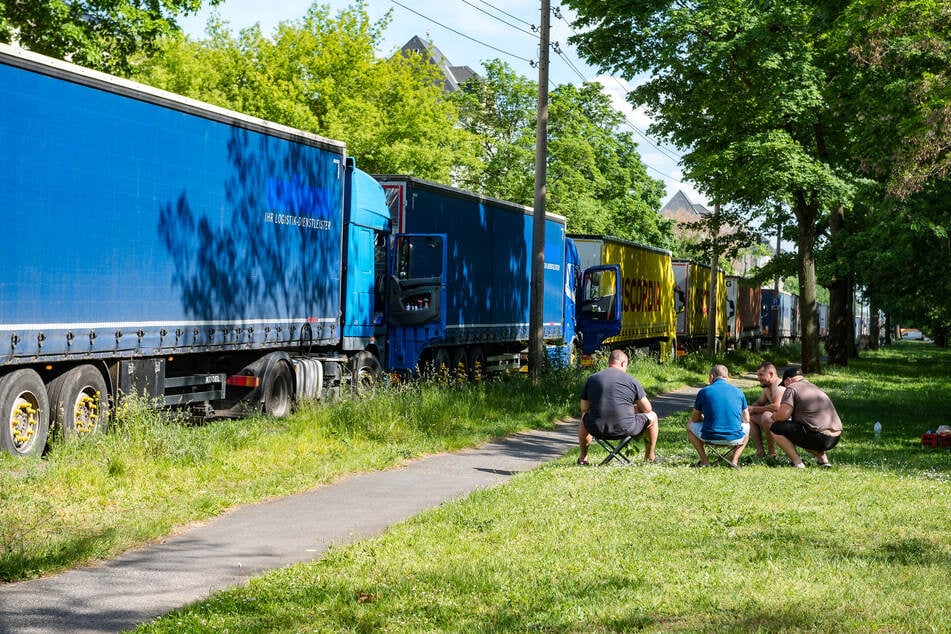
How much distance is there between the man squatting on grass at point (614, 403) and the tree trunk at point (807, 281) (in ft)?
66.4

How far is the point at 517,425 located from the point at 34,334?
7872 mm

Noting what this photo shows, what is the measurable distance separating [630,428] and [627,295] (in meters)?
20.2

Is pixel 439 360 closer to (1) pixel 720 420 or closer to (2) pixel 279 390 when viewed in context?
(2) pixel 279 390

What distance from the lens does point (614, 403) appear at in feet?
39.3

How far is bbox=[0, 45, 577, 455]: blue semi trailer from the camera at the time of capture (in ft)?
35.8

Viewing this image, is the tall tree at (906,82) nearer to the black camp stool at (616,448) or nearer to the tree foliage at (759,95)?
the tree foliage at (759,95)

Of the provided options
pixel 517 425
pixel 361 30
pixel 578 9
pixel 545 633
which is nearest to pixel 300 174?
pixel 517 425

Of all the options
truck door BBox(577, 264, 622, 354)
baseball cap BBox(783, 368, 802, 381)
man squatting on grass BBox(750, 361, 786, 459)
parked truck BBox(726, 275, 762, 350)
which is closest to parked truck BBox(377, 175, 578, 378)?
truck door BBox(577, 264, 622, 354)

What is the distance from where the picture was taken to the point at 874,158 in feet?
65.1

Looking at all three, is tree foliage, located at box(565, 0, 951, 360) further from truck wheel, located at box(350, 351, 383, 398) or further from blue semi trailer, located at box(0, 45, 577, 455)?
truck wheel, located at box(350, 351, 383, 398)

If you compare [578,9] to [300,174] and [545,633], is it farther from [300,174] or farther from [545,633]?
[545,633]

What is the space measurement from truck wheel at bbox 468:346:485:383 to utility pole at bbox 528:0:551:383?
1451 millimetres

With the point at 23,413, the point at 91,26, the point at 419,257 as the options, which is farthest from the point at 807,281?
the point at 23,413

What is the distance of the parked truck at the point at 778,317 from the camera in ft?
216
